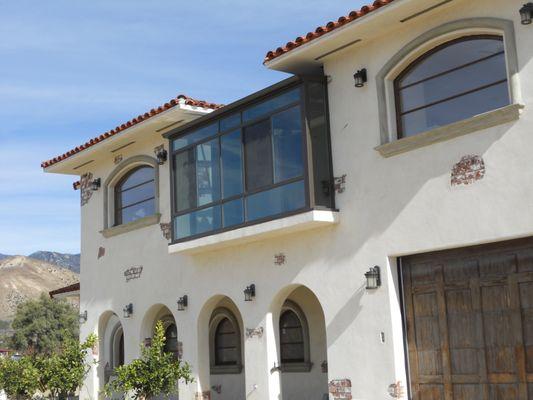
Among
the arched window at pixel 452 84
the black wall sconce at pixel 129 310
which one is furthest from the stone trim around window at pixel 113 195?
the arched window at pixel 452 84

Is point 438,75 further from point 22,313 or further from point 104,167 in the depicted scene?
point 22,313

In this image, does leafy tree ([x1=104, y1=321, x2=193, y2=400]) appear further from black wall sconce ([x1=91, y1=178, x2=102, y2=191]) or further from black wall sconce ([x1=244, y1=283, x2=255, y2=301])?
black wall sconce ([x1=91, y1=178, x2=102, y2=191])

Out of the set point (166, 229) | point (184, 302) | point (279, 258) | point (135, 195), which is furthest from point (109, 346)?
point (279, 258)

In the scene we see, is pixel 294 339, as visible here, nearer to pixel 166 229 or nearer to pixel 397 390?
pixel 166 229

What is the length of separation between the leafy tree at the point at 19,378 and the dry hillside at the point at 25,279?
448 feet

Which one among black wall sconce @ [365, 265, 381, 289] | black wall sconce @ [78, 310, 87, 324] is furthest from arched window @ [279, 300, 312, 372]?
black wall sconce @ [78, 310, 87, 324]

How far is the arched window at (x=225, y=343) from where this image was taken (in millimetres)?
18469

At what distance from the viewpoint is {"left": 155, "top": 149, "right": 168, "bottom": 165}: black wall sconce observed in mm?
17953

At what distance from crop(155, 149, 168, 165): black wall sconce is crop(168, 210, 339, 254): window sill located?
7.59ft

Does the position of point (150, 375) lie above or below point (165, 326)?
below

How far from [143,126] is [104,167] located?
10.1ft

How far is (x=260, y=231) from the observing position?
14.3m

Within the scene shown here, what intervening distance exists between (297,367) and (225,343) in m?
2.57

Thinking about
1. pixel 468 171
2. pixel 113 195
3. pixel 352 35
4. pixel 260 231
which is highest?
pixel 352 35
